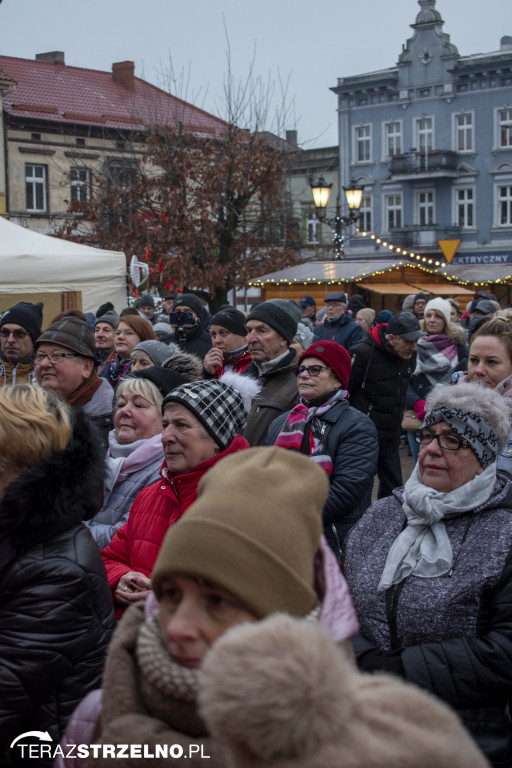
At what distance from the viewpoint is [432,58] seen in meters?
43.4

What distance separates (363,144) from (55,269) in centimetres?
3892

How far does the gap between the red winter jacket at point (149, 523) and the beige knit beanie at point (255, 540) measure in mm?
1467

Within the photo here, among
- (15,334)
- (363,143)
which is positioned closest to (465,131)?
(363,143)

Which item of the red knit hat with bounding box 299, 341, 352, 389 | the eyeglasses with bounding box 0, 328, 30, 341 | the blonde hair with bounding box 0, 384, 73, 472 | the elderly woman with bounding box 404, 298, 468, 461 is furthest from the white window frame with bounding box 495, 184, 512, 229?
the blonde hair with bounding box 0, 384, 73, 472

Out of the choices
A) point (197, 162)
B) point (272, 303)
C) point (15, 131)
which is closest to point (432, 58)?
point (15, 131)

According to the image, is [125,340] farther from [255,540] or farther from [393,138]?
[393,138]

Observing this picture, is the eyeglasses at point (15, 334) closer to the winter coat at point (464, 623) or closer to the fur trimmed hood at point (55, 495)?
the fur trimmed hood at point (55, 495)

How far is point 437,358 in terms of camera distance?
7805mm

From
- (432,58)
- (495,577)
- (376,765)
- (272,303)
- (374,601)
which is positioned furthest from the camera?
(432,58)

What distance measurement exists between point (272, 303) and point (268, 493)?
141 inches

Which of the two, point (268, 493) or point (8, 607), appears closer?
point (268, 493)

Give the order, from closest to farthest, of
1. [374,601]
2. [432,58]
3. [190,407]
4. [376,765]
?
1. [376,765]
2. [374,601]
3. [190,407]
4. [432,58]

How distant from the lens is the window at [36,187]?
111ft

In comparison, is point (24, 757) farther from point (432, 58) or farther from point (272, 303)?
point (432, 58)
